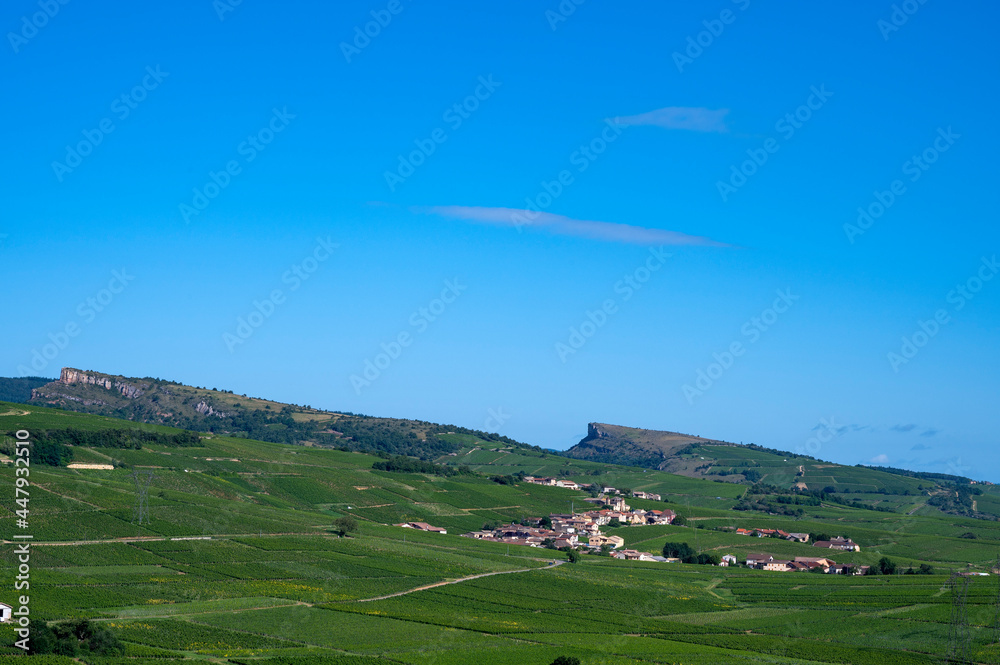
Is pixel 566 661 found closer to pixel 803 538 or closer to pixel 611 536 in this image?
pixel 611 536

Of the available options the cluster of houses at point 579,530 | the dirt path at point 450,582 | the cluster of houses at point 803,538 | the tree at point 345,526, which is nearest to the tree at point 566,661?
the dirt path at point 450,582

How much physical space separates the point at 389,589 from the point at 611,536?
229ft

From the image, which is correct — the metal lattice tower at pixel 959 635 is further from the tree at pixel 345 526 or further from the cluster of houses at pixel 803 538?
the cluster of houses at pixel 803 538

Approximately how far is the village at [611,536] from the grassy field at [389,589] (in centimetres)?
478

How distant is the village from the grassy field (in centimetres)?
478

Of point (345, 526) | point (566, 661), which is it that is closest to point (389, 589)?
point (566, 661)

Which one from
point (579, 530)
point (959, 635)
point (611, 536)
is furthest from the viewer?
point (579, 530)

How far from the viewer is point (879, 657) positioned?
230ft

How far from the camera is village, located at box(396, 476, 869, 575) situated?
13325cm

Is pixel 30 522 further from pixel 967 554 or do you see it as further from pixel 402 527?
pixel 967 554

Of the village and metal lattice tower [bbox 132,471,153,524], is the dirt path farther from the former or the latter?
metal lattice tower [bbox 132,471,153,524]

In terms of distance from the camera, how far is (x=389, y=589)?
291 feet

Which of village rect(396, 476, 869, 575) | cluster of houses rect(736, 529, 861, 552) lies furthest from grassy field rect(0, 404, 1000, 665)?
village rect(396, 476, 869, 575)

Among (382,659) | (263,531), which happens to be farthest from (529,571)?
(382,659)
